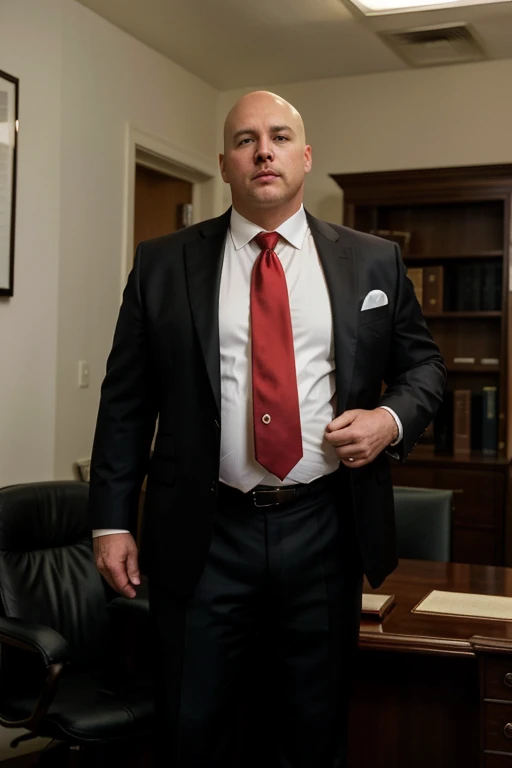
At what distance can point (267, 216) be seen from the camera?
5.32ft

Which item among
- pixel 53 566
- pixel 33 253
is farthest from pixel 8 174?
pixel 53 566

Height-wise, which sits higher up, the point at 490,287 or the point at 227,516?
the point at 490,287

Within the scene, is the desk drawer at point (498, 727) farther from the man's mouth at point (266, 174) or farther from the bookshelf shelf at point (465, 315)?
the bookshelf shelf at point (465, 315)

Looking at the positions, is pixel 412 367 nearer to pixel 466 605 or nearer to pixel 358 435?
pixel 358 435

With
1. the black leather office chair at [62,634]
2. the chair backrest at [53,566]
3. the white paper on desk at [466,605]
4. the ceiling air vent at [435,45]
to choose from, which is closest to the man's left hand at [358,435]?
the white paper on desk at [466,605]

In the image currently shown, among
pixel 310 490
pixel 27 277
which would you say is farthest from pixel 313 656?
pixel 27 277

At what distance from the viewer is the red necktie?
4.94 ft

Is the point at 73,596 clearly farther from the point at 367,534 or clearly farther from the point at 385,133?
the point at 385,133

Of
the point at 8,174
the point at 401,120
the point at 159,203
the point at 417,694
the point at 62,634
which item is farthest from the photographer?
the point at 159,203

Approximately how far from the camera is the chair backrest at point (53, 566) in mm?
2602

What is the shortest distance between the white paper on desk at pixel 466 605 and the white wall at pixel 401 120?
2871 mm

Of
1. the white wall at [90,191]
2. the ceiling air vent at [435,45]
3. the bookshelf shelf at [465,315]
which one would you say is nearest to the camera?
the white wall at [90,191]

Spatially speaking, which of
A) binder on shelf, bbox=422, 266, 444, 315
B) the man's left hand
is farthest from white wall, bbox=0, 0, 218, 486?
the man's left hand

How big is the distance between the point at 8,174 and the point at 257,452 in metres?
2.03
